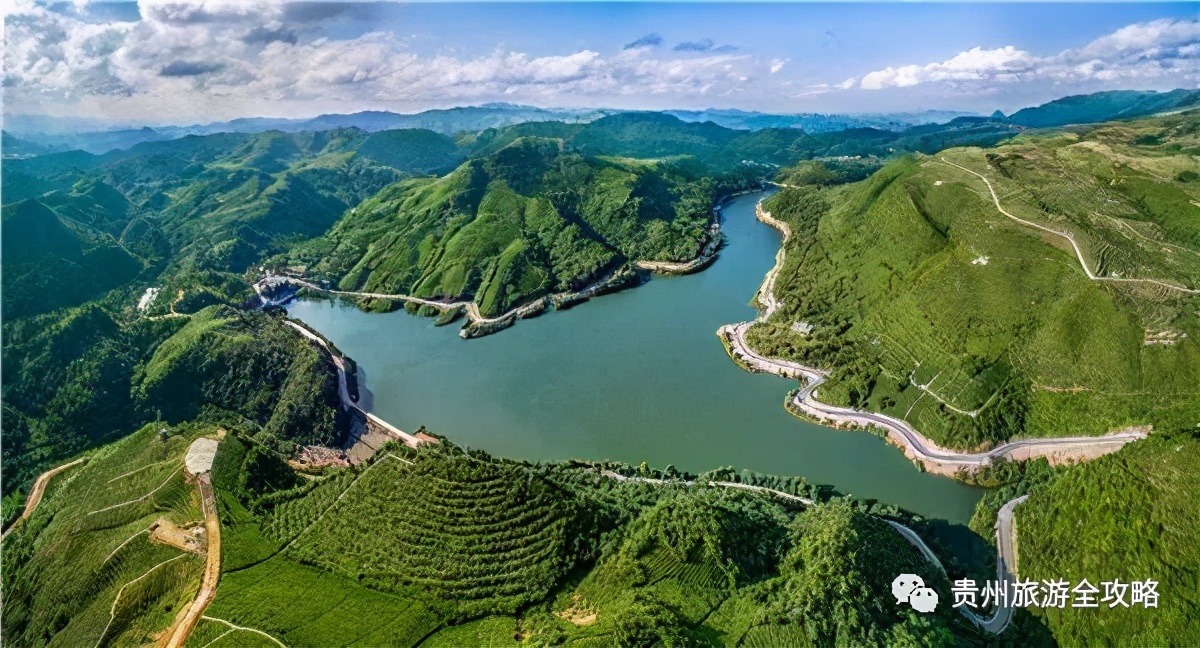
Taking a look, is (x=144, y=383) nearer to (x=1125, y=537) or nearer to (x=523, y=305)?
(x=523, y=305)

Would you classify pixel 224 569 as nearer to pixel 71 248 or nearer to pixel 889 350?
pixel 889 350

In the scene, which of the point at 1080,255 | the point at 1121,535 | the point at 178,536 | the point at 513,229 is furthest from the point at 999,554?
the point at 513,229

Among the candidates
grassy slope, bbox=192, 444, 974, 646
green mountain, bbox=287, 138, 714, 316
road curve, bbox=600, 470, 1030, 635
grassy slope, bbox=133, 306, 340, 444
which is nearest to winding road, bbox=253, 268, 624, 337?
A: green mountain, bbox=287, 138, 714, 316

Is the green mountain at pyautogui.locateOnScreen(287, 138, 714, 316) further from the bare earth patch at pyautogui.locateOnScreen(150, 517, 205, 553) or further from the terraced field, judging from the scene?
the bare earth patch at pyautogui.locateOnScreen(150, 517, 205, 553)

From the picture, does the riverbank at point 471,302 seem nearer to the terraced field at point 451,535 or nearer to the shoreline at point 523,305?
the shoreline at point 523,305

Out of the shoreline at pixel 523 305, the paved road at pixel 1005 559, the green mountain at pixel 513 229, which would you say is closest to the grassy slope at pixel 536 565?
the paved road at pixel 1005 559
